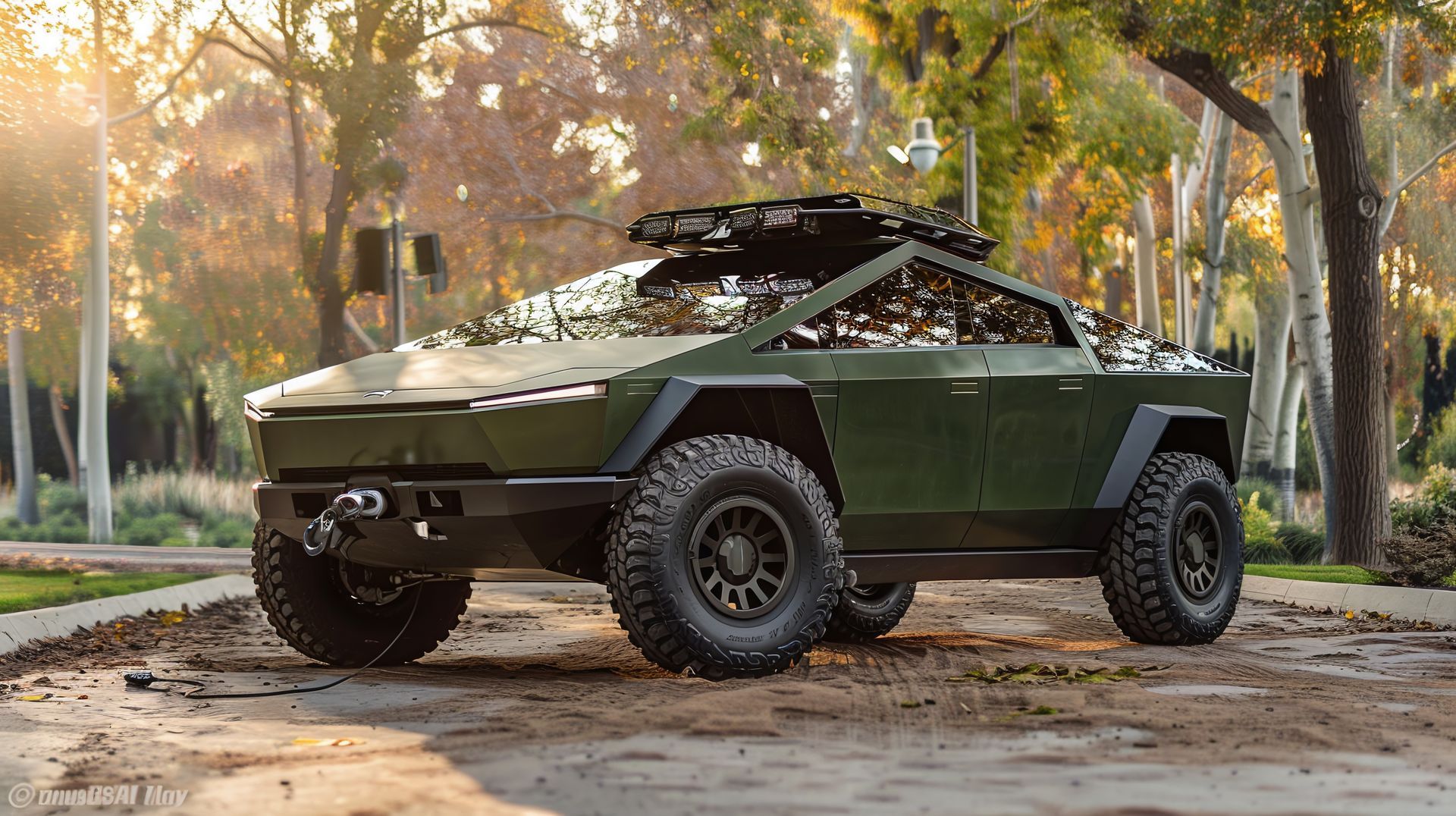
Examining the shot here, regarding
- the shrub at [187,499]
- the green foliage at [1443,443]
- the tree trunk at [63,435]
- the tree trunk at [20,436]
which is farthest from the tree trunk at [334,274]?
the green foliage at [1443,443]

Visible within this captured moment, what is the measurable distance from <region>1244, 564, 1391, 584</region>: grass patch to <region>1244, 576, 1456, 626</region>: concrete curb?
0.17 m

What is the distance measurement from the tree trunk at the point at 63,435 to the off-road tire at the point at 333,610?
29830mm

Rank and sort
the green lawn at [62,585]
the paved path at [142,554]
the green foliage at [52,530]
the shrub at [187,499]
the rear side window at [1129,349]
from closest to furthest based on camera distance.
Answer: the rear side window at [1129,349] → the green lawn at [62,585] → the paved path at [142,554] → the green foliage at [52,530] → the shrub at [187,499]

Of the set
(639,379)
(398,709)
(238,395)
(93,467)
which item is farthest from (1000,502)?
(238,395)

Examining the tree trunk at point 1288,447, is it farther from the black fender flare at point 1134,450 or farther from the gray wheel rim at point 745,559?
the gray wheel rim at point 745,559

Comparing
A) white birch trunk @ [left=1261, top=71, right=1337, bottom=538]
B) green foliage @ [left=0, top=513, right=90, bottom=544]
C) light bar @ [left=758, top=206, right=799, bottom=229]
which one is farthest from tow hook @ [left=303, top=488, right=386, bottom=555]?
green foliage @ [left=0, top=513, right=90, bottom=544]

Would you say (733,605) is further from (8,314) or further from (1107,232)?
(1107,232)

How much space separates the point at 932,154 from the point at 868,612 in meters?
12.1

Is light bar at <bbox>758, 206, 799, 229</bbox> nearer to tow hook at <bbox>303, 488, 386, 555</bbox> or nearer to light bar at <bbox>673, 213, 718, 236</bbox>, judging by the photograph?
light bar at <bbox>673, 213, 718, 236</bbox>

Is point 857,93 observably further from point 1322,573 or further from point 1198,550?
point 1198,550

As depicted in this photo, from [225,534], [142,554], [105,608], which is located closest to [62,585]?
[105,608]

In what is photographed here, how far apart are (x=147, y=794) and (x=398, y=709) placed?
1.57 m

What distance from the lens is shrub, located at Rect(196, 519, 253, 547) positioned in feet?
79.2

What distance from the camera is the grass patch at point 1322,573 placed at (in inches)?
479
